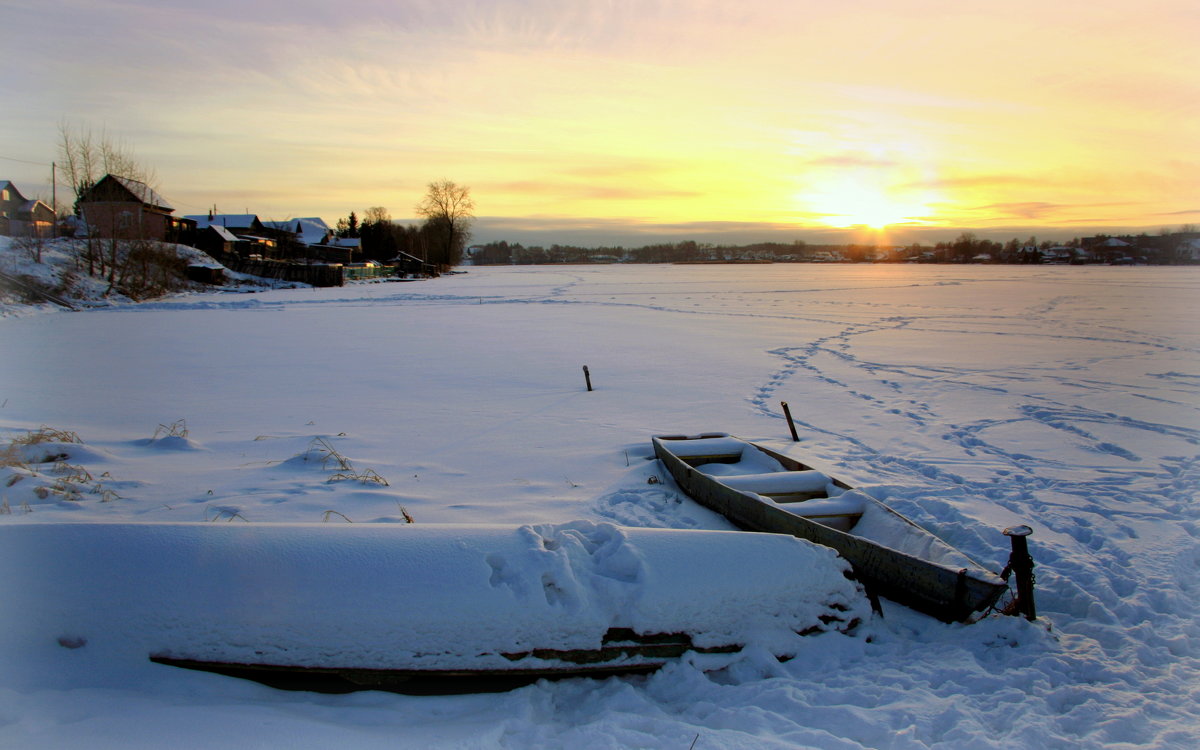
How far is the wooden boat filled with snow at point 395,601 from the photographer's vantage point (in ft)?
11.1

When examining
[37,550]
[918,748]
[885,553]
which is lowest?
[918,748]

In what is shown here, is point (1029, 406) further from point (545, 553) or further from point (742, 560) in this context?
point (545, 553)

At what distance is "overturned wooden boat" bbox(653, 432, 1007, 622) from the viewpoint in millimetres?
4145

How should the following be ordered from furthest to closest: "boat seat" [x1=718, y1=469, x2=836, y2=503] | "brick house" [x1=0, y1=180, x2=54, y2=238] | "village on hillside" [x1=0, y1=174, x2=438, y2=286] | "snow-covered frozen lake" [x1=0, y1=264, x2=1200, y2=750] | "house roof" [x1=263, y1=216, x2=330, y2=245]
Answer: "house roof" [x1=263, y1=216, x2=330, y2=245] < "brick house" [x1=0, y1=180, x2=54, y2=238] < "village on hillside" [x1=0, y1=174, x2=438, y2=286] < "boat seat" [x1=718, y1=469, x2=836, y2=503] < "snow-covered frozen lake" [x1=0, y1=264, x2=1200, y2=750]

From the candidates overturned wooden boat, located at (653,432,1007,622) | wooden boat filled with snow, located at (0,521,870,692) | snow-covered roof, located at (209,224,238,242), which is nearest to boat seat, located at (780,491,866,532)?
overturned wooden boat, located at (653,432,1007,622)

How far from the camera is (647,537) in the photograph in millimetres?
4156

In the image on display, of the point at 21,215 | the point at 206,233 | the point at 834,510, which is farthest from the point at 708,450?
the point at 21,215

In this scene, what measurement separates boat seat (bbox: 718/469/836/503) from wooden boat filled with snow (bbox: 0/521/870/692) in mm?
1757

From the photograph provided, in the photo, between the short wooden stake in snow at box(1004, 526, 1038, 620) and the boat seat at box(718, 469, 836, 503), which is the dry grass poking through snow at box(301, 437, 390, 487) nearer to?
the boat seat at box(718, 469, 836, 503)

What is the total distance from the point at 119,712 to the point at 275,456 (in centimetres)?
478

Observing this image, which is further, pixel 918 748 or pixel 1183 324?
pixel 1183 324

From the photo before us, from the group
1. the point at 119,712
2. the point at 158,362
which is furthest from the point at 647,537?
the point at 158,362

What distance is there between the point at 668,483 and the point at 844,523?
2.05m

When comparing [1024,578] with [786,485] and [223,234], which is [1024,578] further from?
[223,234]
